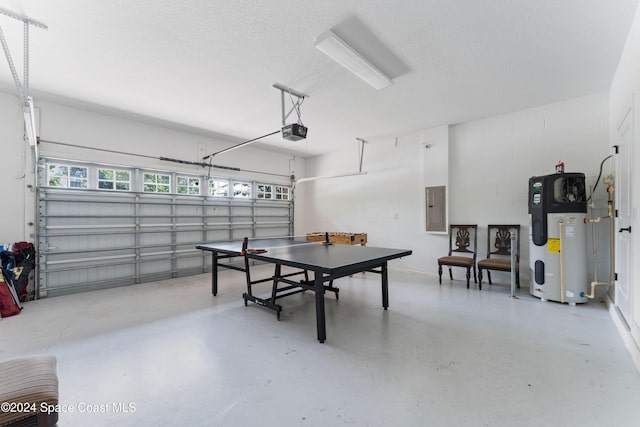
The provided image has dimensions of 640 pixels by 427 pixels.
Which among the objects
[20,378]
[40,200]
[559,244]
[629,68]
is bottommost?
[20,378]

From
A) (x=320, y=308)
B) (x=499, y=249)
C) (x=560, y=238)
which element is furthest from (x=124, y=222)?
(x=560, y=238)

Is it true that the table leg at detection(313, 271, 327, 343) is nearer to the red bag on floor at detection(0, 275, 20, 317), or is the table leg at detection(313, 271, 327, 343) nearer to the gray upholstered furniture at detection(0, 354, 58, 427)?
the gray upholstered furniture at detection(0, 354, 58, 427)

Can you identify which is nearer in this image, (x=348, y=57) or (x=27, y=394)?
(x=27, y=394)

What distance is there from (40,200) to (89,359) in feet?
11.6

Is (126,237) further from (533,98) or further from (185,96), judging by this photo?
(533,98)

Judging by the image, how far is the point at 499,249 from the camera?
16.0 ft

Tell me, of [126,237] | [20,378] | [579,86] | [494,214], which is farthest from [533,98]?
[126,237]

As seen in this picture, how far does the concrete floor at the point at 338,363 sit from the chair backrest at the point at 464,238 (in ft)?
4.60

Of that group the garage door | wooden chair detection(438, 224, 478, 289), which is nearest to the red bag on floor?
the garage door

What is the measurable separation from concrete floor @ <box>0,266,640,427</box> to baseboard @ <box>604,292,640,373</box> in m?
0.06

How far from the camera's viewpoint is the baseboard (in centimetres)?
230

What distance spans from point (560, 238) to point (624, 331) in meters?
1.46

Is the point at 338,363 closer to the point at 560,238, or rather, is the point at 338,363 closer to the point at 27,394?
the point at 27,394

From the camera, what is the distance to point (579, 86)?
390 centimetres
